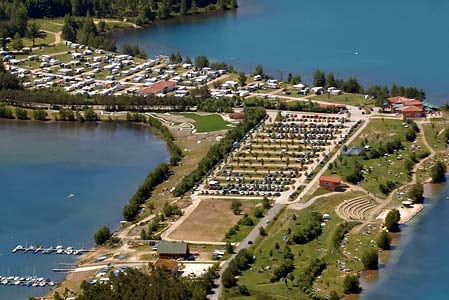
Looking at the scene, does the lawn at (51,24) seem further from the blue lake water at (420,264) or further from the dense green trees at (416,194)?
the blue lake water at (420,264)

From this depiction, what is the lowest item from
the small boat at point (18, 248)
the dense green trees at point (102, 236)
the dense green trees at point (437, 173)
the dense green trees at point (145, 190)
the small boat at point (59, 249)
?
the small boat at point (18, 248)

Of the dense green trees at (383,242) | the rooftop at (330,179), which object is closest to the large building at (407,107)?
the rooftop at (330,179)

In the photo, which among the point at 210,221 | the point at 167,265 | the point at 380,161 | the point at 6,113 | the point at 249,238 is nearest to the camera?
the point at 167,265

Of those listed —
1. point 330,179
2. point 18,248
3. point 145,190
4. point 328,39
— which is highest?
point 328,39

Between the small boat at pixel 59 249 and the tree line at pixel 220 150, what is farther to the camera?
the tree line at pixel 220 150

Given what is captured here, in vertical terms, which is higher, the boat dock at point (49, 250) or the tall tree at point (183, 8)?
the tall tree at point (183, 8)

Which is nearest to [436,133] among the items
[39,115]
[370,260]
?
[370,260]

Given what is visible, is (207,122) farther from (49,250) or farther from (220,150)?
(49,250)
